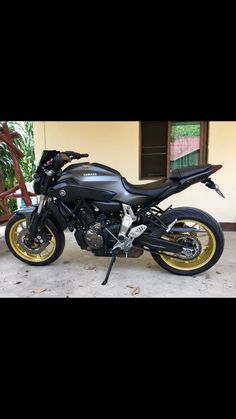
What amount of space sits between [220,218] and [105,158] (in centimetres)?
194

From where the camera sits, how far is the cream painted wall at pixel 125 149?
3420 millimetres

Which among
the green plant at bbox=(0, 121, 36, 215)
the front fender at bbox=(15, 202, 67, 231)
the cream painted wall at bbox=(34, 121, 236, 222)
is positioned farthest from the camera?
the green plant at bbox=(0, 121, 36, 215)

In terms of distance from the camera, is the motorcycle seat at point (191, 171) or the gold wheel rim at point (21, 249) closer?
the motorcycle seat at point (191, 171)

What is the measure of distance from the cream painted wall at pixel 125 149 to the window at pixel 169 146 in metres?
0.12

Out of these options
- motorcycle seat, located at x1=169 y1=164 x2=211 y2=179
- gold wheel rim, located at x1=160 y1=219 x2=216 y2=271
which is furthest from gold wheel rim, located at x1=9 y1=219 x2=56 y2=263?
motorcycle seat, located at x1=169 y1=164 x2=211 y2=179

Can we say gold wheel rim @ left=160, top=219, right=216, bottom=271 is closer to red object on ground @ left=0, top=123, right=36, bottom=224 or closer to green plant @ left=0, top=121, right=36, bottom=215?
red object on ground @ left=0, top=123, right=36, bottom=224

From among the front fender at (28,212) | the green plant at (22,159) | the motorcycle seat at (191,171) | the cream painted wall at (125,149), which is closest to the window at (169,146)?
Result: the cream painted wall at (125,149)

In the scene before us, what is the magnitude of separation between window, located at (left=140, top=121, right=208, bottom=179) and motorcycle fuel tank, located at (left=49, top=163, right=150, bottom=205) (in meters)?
1.57

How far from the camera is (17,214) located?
7.89 ft

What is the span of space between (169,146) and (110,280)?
2.24 m

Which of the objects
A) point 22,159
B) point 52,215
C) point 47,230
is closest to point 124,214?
point 52,215

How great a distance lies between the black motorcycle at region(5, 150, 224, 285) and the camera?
2.05 meters

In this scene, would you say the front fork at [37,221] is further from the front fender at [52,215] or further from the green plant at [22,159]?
the green plant at [22,159]
